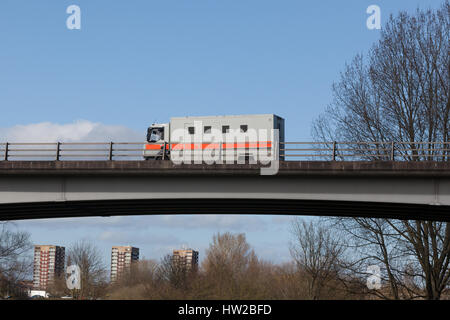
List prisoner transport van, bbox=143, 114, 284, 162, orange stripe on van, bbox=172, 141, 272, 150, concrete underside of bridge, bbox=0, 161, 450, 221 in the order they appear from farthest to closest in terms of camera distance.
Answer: orange stripe on van, bbox=172, 141, 272, 150
prisoner transport van, bbox=143, 114, 284, 162
concrete underside of bridge, bbox=0, 161, 450, 221

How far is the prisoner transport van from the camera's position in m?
34.8

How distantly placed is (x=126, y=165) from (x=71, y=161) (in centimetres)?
298

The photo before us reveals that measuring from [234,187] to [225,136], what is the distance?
718 centimetres

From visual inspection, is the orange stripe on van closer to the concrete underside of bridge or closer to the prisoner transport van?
the prisoner transport van

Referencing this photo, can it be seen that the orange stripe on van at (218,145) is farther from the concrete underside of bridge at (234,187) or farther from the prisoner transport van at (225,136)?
the concrete underside of bridge at (234,187)

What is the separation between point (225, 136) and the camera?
36.2m

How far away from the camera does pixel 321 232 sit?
60.1m

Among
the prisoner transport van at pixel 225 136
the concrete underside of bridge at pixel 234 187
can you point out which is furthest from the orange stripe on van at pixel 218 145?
the concrete underside of bridge at pixel 234 187

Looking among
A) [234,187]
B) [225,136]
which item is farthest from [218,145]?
[234,187]

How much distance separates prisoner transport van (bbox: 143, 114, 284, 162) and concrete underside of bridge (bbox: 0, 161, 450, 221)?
347 cm

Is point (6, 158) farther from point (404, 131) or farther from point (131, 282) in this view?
point (131, 282)

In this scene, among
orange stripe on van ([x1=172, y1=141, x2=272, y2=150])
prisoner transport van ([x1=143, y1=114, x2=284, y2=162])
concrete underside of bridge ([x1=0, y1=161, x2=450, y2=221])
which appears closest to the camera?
concrete underside of bridge ([x1=0, y1=161, x2=450, y2=221])

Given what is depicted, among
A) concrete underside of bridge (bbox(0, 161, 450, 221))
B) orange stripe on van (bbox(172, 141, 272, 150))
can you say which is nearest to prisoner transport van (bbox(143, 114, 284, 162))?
orange stripe on van (bbox(172, 141, 272, 150))

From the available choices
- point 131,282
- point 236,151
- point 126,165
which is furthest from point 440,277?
point 131,282
